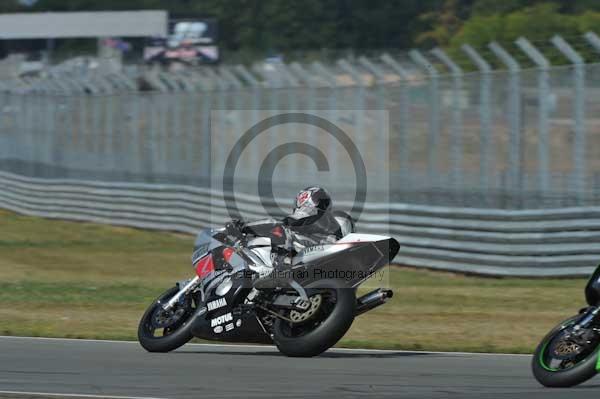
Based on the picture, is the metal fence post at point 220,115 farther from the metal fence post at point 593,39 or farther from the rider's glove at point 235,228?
the rider's glove at point 235,228

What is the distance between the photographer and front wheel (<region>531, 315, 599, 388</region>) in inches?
314

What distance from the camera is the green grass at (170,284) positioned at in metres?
12.4

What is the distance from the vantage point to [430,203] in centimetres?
1873

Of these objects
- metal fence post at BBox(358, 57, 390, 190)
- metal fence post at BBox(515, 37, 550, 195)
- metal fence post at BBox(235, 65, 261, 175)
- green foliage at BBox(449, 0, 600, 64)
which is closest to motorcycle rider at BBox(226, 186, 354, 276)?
metal fence post at BBox(515, 37, 550, 195)

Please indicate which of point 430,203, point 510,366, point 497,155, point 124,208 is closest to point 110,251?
point 124,208

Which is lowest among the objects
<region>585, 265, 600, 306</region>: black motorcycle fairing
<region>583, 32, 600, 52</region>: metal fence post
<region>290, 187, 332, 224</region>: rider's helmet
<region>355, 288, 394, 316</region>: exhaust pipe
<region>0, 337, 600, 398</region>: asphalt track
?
<region>0, 337, 600, 398</region>: asphalt track

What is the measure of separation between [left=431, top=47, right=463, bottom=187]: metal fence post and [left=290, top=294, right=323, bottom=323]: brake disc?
28.5ft

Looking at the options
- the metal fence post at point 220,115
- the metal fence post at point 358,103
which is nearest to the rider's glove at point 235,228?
the metal fence post at point 358,103

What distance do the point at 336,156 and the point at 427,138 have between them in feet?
9.42

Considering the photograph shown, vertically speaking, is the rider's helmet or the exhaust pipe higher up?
the rider's helmet

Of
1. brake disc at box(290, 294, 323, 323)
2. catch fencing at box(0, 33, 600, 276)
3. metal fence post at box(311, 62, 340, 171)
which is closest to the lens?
brake disc at box(290, 294, 323, 323)

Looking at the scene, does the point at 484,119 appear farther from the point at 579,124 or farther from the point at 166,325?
the point at 166,325

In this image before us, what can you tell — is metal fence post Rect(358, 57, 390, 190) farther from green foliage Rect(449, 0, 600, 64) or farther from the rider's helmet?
green foliage Rect(449, 0, 600, 64)

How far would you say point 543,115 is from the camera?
16844mm
